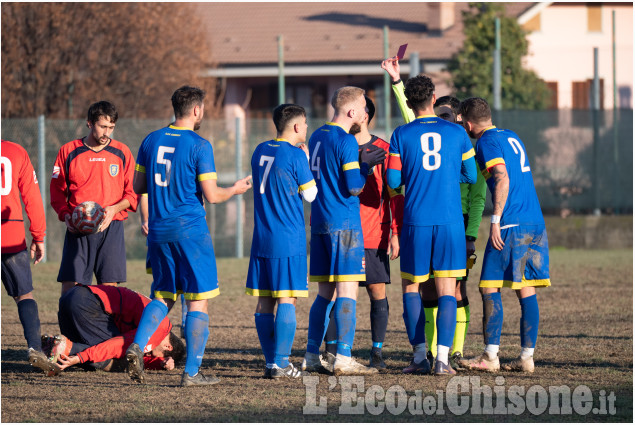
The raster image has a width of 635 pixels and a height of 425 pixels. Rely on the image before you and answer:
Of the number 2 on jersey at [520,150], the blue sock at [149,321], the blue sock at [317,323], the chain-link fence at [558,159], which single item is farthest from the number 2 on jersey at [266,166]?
the chain-link fence at [558,159]

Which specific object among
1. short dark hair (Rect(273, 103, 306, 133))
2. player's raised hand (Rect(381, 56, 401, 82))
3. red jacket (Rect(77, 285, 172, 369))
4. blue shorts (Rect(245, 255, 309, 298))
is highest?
player's raised hand (Rect(381, 56, 401, 82))

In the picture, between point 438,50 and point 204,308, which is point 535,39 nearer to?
point 438,50

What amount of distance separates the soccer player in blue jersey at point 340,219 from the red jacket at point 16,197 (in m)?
2.43

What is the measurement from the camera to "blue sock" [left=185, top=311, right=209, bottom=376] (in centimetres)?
703

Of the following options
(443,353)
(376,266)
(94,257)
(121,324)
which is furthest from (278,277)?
(94,257)

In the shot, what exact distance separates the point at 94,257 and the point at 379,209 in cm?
283

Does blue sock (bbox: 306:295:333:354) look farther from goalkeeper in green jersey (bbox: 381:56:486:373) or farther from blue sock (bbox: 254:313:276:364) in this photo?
goalkeeper in green jersey (bbox: 381:56:486:373)

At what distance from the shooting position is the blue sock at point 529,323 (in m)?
7.60

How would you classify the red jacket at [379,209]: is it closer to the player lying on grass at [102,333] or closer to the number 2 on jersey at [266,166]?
the number 2 on jersey at [266,166]

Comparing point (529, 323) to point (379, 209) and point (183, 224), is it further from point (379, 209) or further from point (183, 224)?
point (183, 224)

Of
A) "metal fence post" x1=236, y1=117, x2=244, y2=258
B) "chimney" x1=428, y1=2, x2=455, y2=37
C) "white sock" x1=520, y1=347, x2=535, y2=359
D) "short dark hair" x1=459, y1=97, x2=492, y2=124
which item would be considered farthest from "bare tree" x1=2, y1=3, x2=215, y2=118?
"white sock" x1=520, y1=347, x2=535, y2=359

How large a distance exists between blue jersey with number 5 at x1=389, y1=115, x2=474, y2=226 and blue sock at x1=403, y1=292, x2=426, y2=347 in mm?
630

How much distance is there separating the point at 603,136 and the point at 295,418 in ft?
51.5

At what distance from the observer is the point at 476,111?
7.90 metres
